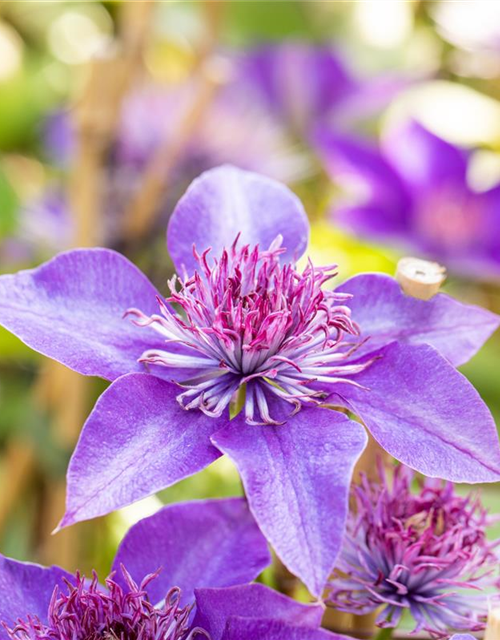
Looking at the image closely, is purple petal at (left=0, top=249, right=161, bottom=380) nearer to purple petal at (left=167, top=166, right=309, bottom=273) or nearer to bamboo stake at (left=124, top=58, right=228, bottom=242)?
purple petal at (left=167, top=166, right=309, bottom=273)

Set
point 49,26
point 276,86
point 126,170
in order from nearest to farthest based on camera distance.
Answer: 1. point 126,170
2. point 276,86
3. point 49,26

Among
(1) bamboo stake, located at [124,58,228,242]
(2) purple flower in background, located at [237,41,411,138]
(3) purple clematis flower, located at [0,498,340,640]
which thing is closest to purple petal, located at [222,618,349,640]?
(3) purple clematis flower, located at [0,498,340,640]

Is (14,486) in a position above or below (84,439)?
below

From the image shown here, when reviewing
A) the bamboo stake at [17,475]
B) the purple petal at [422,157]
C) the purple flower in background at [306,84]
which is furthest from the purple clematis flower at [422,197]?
the bamboo stake at [17,475]

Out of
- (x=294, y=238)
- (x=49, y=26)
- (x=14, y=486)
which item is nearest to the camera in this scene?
(x=294, y=238)

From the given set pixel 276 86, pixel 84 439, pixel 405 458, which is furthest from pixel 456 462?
pixel 276 86

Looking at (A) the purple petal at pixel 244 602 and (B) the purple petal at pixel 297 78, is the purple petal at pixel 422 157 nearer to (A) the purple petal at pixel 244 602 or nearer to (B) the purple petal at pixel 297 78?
(B) the purple petal at pixel 297 78

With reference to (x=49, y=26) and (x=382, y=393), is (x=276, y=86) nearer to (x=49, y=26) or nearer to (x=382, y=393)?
(x=49, y=26)

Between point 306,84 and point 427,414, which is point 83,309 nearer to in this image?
point 427,414
